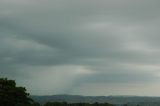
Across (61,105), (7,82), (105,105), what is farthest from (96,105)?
(7,82)

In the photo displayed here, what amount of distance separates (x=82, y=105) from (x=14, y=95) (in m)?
113

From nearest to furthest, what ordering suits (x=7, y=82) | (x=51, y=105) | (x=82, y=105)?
1. (x=7, y=82)
2. (x=51, y=105)
3. (x=82, y=105)

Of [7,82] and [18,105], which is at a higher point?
[7,82]

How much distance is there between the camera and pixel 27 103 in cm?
6919

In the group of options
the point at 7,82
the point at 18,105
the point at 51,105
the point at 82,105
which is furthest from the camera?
the point at 82,105

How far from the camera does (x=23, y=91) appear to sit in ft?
226

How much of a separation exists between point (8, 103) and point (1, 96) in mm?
1864

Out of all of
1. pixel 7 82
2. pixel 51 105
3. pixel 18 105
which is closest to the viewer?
pixel 18 105

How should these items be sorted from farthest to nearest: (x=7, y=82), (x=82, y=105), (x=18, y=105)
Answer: (x=82, y=105), (x=7, y=82), (x=18, y=105)

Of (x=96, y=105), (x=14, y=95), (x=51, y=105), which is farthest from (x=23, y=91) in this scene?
(x=96, y=105)

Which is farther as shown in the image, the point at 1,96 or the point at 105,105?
the point at 105,105

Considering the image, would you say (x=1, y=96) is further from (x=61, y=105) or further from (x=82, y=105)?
(x=82, y=105)

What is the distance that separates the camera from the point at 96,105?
169375 mm

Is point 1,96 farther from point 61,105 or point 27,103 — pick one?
point 61,105
